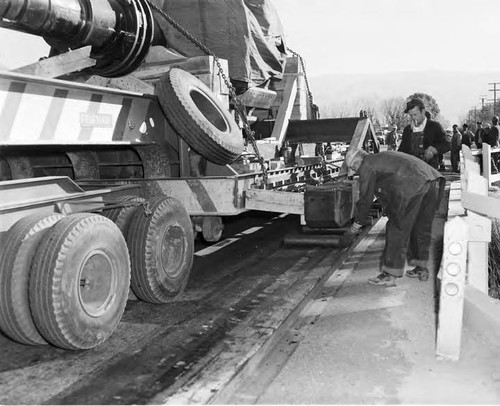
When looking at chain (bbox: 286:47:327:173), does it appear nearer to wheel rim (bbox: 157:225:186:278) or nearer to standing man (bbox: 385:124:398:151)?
wheel rim (bbox: 157:225:186:278)

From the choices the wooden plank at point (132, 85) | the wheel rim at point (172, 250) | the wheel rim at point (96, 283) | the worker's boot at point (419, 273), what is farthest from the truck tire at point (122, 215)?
the worker's boot at point (419, 273)

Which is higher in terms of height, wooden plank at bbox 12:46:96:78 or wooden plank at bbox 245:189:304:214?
wooden plank at bbox 12:46:96:78

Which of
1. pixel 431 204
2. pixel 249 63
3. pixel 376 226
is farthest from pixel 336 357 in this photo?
pixel 376 226

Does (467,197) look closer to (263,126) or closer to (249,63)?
(249,63)

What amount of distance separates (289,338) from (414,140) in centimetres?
373

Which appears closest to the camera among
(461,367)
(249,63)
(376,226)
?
(461,367)

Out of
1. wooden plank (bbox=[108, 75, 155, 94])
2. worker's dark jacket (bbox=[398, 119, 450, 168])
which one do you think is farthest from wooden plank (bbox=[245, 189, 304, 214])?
worker's dark jacket (bbox=[398, 119, 450, 168])

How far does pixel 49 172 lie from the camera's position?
6.29 meters

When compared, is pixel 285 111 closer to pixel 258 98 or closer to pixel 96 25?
pixel 258 98

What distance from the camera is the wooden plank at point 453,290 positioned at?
3.76 m

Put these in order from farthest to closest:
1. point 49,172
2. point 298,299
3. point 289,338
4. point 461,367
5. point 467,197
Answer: point 49,172 → point 298,299 → point 467,197 → point 289,338 → point 461,367

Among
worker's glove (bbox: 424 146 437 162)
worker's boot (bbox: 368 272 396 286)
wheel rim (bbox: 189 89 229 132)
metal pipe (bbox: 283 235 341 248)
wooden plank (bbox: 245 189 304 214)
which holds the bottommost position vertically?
worker's boot (bbox: 368 272 396 286)

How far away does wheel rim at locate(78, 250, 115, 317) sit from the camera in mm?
4020

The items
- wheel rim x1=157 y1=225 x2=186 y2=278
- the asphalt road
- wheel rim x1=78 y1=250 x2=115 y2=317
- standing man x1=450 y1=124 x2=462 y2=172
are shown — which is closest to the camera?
the asphalt road
